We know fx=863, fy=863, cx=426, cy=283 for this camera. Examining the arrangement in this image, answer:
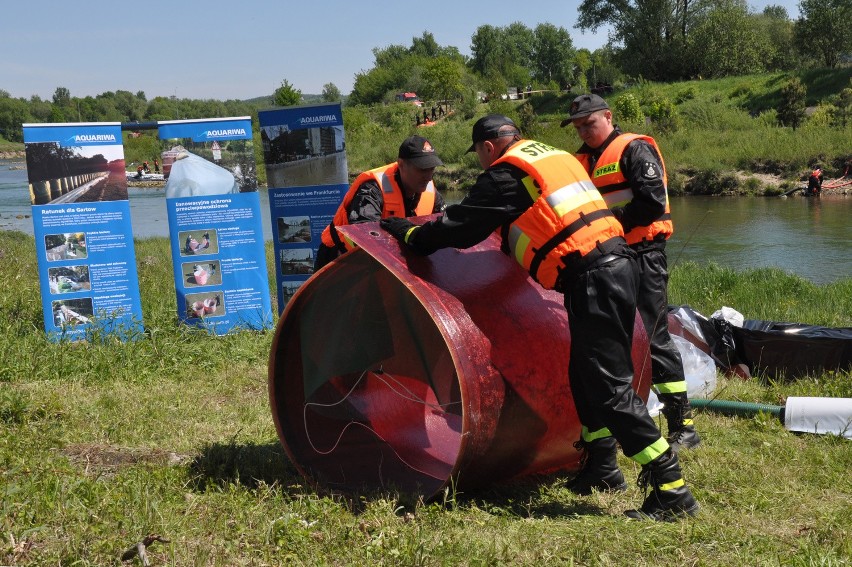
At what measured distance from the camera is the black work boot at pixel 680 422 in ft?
16.3

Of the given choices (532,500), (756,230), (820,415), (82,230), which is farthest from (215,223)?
(756,230)

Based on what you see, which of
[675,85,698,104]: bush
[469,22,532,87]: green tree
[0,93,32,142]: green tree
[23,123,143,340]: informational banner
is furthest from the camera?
[0,93,32,142]: green tree

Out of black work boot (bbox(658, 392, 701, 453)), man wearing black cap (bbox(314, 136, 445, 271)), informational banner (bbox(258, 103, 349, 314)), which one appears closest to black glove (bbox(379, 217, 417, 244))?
man wearing black cap (bbox(314, 136, 445, 271))

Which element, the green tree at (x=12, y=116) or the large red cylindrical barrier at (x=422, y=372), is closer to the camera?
the large red cylindrical barrier at (x=422, y=372)

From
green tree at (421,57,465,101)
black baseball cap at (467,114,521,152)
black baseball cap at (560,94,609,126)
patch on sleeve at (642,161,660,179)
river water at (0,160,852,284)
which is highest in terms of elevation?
green tree at (421,57,465,101)

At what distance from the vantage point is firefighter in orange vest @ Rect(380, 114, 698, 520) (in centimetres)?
385

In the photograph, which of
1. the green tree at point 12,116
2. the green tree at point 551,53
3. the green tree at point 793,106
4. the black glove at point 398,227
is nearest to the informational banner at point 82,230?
the black glove at point 398,227

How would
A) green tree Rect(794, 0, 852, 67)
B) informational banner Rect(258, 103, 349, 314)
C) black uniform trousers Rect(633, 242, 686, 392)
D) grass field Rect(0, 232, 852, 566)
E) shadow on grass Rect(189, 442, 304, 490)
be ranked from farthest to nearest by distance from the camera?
green tree Rect(794, 0, 852, 67), informational banner Rect(258, 103, 349, 314), black uniform trousers Rect(633, 242, 686, 392), shadow on grass Rect(189, 442, 304, 490), grass field Rect(0, 232, 852, 566)

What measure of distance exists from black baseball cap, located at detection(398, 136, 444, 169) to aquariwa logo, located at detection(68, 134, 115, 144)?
3.58 metres

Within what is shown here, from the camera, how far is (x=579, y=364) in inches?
154

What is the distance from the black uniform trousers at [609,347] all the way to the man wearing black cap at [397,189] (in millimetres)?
1672

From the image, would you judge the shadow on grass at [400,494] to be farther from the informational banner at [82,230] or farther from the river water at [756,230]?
the river water at [756,230]

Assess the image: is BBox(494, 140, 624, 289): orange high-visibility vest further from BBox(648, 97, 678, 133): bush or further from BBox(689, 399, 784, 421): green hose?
BBox(648, 97, 678, 133): bush

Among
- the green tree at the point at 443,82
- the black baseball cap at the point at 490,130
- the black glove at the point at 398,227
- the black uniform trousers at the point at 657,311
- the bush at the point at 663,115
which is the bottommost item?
the black uniform trousers at the point at 657,311
